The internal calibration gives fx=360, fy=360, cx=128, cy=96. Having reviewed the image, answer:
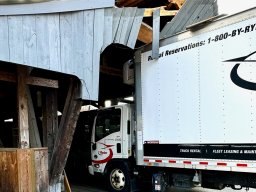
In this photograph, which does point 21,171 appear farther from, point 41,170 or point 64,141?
point 64,141

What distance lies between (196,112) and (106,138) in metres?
3.64

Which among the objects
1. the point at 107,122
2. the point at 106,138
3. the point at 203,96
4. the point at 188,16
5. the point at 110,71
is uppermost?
the point at 188,16

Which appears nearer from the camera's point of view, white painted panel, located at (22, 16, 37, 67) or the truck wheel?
white painted panel, located at (22, 16, 37, 67)

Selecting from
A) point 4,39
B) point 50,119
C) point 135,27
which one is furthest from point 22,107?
point 135,27

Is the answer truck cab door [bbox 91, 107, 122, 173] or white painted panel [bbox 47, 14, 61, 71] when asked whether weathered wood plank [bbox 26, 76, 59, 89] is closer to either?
white painted panel [bbox 47, 14, 61, 71]

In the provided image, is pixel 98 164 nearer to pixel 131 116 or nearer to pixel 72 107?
pixel 131 116

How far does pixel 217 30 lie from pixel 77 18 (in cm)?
268

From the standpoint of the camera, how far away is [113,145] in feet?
31.8

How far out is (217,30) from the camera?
21.9 ft

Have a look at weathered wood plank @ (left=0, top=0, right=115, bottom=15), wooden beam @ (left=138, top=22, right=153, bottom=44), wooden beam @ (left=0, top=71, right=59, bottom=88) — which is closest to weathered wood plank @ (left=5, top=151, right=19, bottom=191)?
wooden beam @ (left=0, top=71, right=59, bottom=88)

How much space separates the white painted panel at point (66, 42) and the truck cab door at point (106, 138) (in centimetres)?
306

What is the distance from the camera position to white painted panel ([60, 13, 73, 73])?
681cm

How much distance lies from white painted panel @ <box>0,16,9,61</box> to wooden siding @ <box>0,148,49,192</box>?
5.26 feet

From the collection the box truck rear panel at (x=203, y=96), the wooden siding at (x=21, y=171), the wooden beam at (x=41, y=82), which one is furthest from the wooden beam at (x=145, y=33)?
the wooden siding at (x=21, y=171)
